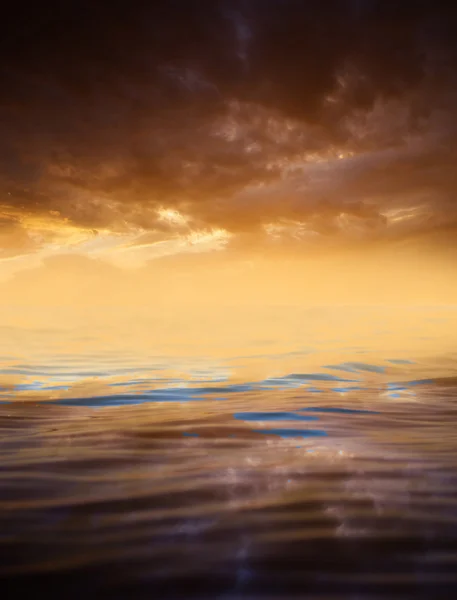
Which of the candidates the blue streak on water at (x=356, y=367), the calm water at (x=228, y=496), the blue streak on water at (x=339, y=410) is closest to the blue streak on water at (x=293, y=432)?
the calm water at (x=228, y=496)

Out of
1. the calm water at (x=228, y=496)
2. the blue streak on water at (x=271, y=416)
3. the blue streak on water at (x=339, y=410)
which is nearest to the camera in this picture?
the calm water at (x=228, y=496)

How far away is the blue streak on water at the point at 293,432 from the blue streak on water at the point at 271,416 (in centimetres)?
71

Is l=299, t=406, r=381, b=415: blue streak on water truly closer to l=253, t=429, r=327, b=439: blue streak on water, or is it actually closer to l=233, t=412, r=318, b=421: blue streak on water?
l=233, t=412, r=318, b=421: blue streak on water

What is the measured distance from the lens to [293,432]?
563 centimetres

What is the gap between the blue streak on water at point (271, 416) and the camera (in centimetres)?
645

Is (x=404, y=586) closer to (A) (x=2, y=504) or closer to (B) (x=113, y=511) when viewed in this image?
(B) (x=113, y=511)

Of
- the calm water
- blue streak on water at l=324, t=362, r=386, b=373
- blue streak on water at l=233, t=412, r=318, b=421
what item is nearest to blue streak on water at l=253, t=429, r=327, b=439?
the calm water

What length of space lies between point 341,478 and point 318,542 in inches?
48.1

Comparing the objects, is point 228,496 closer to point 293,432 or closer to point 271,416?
point 293,432

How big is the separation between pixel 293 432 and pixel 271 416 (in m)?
1.05

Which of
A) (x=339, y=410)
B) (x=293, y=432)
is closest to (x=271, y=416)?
(x=293, y=432)

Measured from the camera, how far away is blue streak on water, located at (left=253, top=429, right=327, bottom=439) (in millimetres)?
5460

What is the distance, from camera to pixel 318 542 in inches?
104

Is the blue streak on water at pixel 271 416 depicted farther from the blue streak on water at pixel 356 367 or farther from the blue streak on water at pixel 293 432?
the blue streak on water at pixel 356 367
